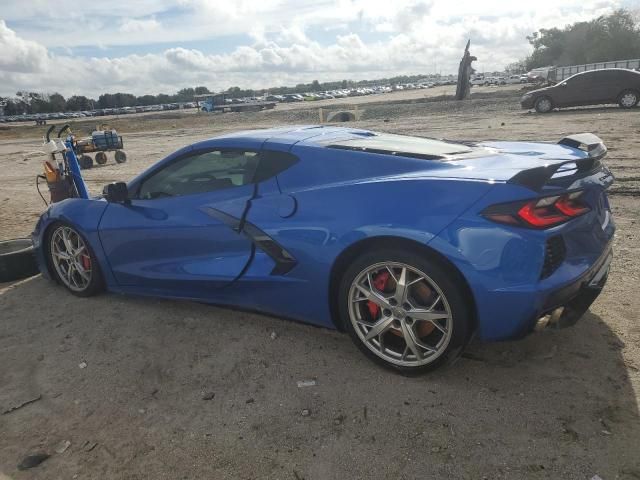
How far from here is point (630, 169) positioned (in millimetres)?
8148

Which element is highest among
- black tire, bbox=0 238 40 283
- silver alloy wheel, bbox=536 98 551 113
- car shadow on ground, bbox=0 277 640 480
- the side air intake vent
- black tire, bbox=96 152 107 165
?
silver alloy wheel, bbox=536 98 551 113

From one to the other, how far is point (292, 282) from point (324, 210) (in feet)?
1.72

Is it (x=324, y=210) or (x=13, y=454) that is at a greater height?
(x=324, y=210)

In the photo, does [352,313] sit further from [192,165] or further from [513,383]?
[192,165]

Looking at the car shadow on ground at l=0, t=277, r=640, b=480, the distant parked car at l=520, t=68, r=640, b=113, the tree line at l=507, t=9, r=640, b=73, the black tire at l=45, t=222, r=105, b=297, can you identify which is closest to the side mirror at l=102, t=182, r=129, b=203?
the black tire at l=45, t=222, r=105, b=297

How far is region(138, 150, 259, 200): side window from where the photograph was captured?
353 cm

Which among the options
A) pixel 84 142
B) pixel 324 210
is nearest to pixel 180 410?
pixel 324 210

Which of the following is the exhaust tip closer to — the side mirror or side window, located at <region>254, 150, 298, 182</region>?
side window, located at <region>254, 150, 298, 182</region>

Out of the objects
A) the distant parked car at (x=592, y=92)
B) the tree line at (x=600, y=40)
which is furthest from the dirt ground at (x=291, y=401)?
the tree line at (x=600, y=40)

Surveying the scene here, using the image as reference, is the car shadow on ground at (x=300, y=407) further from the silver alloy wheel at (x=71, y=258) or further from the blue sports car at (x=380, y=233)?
the silver alloy wheel at (x=71, y=258)

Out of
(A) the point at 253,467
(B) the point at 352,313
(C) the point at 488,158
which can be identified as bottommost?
(A) the point at 253,467

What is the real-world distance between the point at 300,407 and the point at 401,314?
30.3 inches

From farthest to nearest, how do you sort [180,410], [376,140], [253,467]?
[376,140], [180,410], [253,467]

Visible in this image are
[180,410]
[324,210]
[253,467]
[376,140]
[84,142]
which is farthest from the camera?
[84,142]
